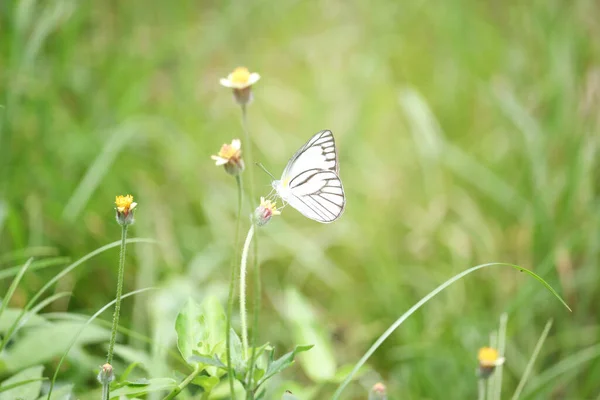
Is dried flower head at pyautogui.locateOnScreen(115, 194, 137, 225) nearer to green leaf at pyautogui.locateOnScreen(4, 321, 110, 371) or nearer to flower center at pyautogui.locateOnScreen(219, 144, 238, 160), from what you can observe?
flower center at pyautogui.locateOnScreen(219, 144, 238, 160)

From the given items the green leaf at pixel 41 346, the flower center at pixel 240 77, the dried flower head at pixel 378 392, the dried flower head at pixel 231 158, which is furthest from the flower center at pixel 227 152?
the green leaf at pixel 41 346

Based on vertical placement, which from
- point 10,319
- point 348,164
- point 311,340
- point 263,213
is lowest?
point 311,340

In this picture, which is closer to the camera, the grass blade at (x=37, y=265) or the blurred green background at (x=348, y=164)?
the grass blade at (x=37, y=265)

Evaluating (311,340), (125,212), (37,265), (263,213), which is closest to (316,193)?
(263,213)

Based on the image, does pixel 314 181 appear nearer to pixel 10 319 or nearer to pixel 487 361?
pixel 487 361

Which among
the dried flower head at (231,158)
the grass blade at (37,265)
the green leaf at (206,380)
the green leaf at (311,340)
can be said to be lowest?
the green leaf at (311,340)

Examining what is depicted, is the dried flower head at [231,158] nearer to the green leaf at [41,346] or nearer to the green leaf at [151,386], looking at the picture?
the green leaf at [151,386]
